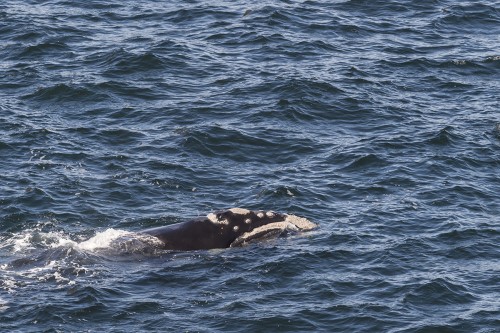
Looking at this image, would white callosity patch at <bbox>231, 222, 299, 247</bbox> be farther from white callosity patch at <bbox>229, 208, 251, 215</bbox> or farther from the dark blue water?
white callosity patch at <bbox>229, 208, 251, 215</bbox>

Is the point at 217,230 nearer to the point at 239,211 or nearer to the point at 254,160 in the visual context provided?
the point at 239,211

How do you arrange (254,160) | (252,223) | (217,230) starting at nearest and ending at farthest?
(217,230), (252,223), (254,160)

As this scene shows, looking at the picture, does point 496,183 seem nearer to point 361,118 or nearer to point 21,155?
point 361,118

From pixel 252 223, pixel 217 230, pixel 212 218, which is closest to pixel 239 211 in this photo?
pixel 252 223

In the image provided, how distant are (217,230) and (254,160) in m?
7.43

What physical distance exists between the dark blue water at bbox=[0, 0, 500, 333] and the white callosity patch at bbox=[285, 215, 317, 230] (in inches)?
14.9

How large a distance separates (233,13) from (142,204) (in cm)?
1958

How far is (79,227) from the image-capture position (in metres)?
32.6

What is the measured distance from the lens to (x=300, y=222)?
32344mm

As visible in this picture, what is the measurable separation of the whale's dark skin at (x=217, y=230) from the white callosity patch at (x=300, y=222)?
0.68 m

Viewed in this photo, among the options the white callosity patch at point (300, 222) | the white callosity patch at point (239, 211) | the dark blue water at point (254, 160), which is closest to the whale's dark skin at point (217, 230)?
the white callosity patch at point (239, 211)

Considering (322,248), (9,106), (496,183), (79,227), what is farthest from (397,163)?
(9,106)

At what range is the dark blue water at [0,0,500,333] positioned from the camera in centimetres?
2791

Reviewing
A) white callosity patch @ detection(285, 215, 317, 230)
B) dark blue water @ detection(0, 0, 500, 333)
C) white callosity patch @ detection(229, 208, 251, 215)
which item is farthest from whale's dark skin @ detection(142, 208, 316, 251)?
white callosity patch @ detection(285, 215, 317, 230)
